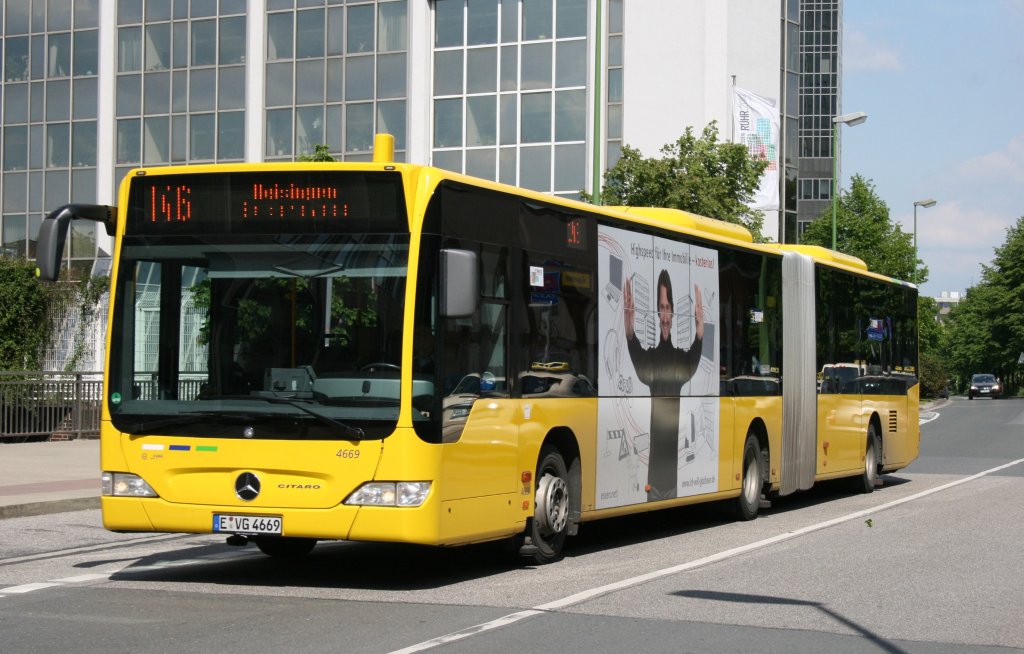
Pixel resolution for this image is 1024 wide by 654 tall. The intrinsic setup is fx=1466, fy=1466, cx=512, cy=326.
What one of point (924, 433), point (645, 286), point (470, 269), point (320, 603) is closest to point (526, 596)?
point (320, 603)

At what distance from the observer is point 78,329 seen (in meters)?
40.5

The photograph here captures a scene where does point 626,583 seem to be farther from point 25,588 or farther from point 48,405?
point 48,405

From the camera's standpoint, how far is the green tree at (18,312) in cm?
3966

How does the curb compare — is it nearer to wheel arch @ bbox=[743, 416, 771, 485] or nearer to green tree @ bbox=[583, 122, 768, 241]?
wheel arch @ bbox=[743, 416, 771, 485]

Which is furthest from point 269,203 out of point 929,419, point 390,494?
point 929,419

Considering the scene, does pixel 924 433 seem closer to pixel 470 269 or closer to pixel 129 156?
pixel 129 156

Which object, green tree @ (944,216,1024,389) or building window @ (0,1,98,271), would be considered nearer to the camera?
building window @ (0,1,98,271)

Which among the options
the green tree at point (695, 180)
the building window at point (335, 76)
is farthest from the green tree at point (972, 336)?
the green tree at point (695, 180)

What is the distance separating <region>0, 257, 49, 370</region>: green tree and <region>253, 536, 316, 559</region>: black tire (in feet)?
95.3

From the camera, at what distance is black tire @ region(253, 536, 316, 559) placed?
12.2 metres

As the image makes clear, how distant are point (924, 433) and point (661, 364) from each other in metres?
31.0

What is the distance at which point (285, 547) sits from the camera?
12.4 m

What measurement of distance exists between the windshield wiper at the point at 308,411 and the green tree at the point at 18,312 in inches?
1226

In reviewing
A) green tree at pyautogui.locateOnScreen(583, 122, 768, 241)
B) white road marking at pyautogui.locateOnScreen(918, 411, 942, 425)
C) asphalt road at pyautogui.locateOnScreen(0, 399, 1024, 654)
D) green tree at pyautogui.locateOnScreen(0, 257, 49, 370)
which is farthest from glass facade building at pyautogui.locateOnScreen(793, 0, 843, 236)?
asphalt road at pyautogui.locateOnScreen(0, 399, 1024, 654)
